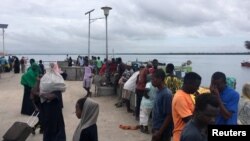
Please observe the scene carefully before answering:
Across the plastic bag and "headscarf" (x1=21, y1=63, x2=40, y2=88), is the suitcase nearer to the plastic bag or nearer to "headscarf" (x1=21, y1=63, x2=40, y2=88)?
the plastic bag

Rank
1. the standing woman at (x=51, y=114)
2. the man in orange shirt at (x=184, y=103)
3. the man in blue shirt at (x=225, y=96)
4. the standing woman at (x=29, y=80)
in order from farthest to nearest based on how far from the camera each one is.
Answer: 1. the standing woman at (x=29, y=80)
2. the standing woman at (x=51, y=114)
3. the man in blue shirt at (x=225, y=96)
4. the man in orange shirt at (x=184, y=103)

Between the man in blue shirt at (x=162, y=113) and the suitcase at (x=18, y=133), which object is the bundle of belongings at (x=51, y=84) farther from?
the man in blue shirt at (x=162, y=113)

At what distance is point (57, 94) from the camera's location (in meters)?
7.63

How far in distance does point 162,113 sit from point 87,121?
1.15 meters

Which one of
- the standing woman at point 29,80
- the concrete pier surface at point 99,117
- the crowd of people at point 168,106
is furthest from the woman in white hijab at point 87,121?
the standing woman at point 29,80

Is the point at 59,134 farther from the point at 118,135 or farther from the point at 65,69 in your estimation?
the point at 65,69

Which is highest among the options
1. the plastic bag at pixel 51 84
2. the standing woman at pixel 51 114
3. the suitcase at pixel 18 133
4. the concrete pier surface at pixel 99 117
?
the plastic bag at pixel 51 84

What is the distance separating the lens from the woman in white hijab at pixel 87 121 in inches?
183

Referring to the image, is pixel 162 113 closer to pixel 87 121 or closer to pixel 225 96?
pixel 225 96

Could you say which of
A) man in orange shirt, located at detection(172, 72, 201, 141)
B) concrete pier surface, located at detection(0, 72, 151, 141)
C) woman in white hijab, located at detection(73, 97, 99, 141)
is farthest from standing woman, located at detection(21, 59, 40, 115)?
man in orange shirt, located at detection(172, 72, 201, 141)

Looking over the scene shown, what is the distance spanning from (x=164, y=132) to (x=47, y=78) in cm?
318

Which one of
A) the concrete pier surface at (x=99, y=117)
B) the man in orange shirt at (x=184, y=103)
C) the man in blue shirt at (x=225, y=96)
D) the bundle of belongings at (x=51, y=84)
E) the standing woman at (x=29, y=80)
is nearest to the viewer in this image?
the man in orange shirt at (x=184, y=103)

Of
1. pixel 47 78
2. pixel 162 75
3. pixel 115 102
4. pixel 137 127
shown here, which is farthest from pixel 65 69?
pixel 162 75

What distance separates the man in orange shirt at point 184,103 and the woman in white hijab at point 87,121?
0.96 m
